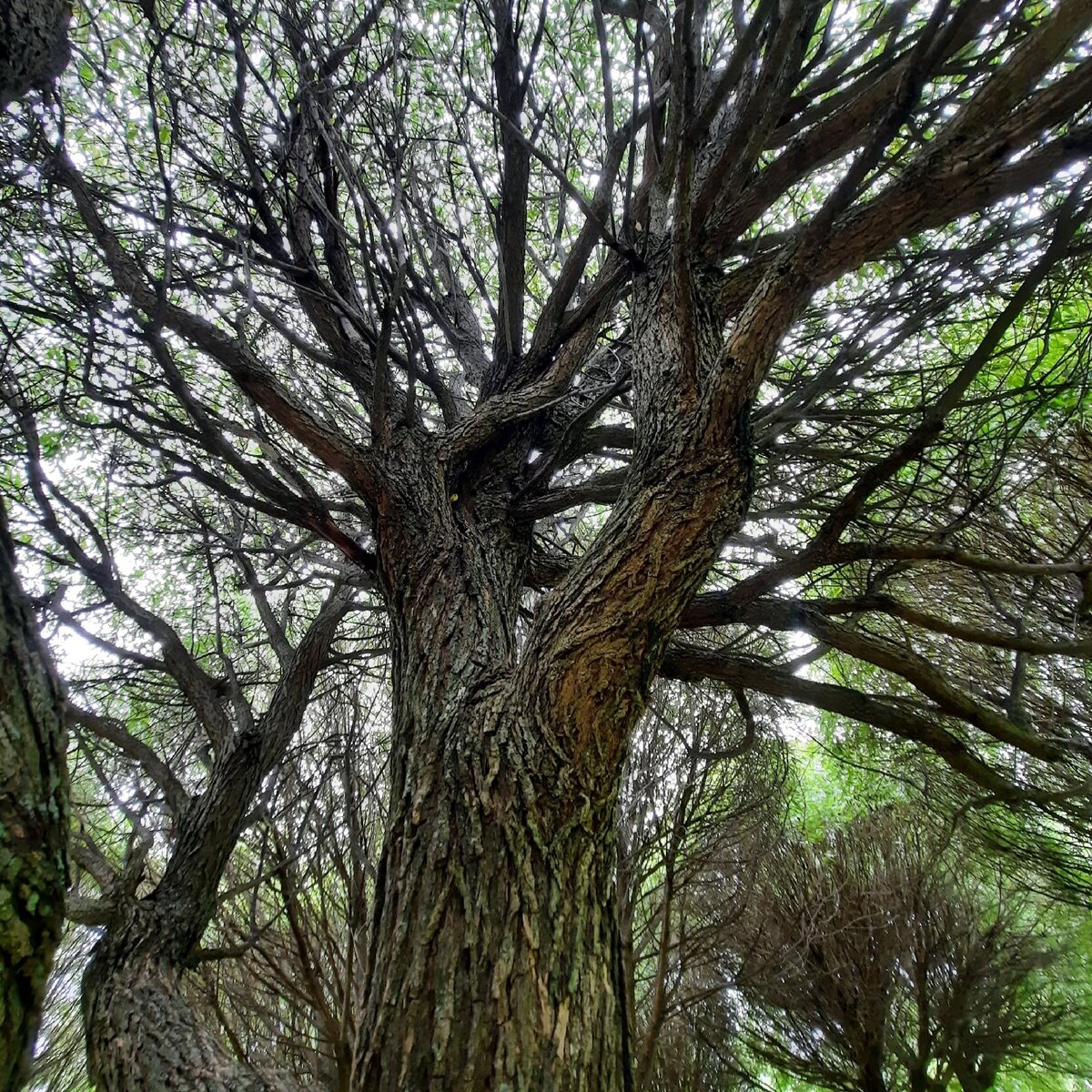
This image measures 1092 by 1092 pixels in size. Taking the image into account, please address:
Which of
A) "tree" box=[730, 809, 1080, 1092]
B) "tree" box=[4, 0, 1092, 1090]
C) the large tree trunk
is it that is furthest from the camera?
"tree" box=[730, 809, 1080, 1092]

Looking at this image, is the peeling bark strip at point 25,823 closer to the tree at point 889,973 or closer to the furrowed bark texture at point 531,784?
the furrowed bark texture at point 531,784

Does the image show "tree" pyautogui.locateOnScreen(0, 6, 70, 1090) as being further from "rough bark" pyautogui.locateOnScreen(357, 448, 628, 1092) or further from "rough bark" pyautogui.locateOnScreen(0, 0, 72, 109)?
"rough bark" pyautogui.locateOnScreen(0, 0, 72, 109)

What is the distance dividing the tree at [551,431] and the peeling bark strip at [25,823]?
2.62ft

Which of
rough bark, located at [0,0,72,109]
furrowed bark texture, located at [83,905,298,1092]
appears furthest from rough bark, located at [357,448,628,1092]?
rough bark, located at [0,0,72,109]

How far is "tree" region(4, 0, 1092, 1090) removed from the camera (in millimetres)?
1488

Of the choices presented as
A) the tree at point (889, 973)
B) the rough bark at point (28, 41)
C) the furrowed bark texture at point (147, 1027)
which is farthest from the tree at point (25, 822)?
the tree at point (889, 973)

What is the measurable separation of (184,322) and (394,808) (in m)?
1.80

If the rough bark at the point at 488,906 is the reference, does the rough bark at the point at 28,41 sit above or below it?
above

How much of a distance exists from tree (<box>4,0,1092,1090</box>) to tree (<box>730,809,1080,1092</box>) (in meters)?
1.39

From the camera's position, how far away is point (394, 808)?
62.5 inches

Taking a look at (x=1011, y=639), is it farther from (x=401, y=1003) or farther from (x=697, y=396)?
(x=401, y=1003)

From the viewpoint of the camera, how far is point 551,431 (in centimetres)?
314

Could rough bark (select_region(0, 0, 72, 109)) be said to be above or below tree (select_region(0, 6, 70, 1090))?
above

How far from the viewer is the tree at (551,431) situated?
1.49 m
